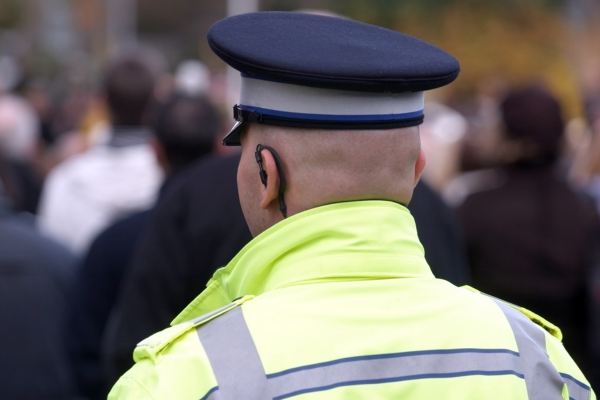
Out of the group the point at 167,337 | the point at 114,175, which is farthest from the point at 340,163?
the point at 114,175

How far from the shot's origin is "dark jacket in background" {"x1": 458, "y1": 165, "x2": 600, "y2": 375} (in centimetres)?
Answer: 435

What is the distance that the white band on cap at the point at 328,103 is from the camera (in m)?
1.71

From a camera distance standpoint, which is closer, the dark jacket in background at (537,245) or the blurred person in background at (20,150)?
the dark jacket in background at (537,245)

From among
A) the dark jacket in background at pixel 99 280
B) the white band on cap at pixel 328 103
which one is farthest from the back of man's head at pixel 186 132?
the white band on cap at pixel 328 103

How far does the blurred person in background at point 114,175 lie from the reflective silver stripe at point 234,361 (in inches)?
146

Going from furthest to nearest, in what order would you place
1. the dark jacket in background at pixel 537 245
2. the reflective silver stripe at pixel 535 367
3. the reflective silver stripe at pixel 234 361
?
the dark jacket in background at pixel 537 245 < the reflective silver stripe at pixel 535 367 < the reflective silver stripe at pixel 234 361

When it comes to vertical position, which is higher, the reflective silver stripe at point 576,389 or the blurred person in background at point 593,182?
the reflective silver stripe at point 576,389

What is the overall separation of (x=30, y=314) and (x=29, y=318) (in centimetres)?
2

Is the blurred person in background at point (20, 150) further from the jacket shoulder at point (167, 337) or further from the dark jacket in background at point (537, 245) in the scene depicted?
the jacket shoulder at point (167, 337)

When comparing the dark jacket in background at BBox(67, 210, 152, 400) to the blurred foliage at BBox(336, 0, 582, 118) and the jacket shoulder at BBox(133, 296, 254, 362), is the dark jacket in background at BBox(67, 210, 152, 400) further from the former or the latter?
the blurred foliage at BBox(336, 0, 582, 118)

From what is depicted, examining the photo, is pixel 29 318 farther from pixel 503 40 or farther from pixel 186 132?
pixel 503 40

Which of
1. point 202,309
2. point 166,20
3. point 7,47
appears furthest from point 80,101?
point 166,20

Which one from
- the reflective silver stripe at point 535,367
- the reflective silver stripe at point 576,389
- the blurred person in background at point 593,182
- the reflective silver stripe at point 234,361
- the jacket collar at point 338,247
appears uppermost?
the jacket collar at point 338,247

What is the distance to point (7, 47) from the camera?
32750mm
